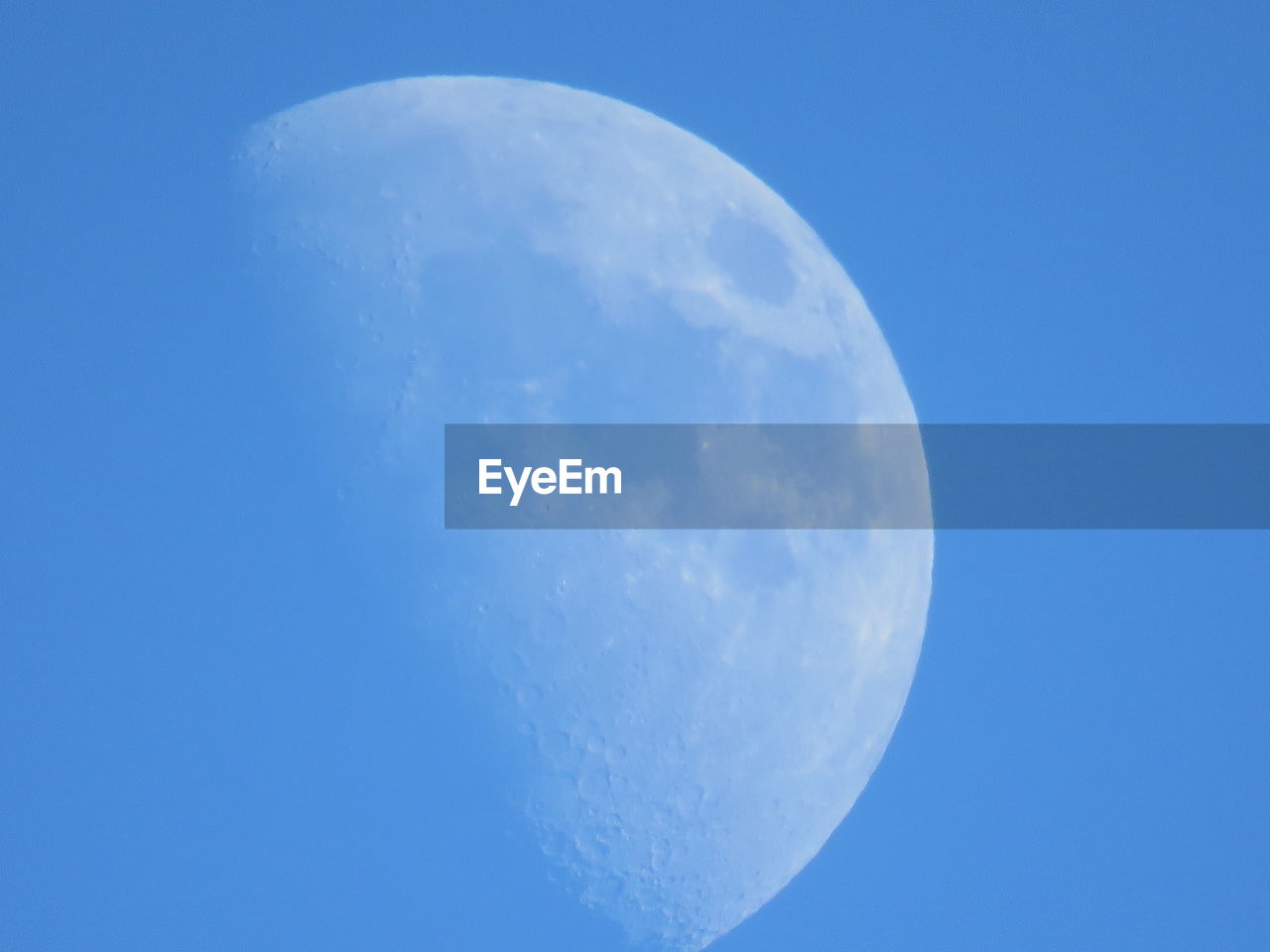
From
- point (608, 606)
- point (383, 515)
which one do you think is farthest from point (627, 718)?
point (383, 515)

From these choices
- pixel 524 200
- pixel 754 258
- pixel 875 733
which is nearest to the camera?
pixel 524 200

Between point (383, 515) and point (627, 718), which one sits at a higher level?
point (383, 515)

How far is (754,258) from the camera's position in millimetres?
3879

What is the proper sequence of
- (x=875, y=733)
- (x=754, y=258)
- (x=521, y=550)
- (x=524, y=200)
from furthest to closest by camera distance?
(x=875, y=733)
(x=754, y=258)
(x=524, y=200)
(x=521, y=550)

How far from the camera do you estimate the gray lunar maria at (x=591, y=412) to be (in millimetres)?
3381

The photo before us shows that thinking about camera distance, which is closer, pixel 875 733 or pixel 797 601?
pixel 797 601

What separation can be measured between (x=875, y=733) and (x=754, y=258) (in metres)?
1.68

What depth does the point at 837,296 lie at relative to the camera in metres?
4.25

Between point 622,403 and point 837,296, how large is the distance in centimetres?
118

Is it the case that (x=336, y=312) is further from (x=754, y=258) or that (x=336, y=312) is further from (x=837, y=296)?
(x=837, y=296)

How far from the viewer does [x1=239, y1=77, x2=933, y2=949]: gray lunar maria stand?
3.38m

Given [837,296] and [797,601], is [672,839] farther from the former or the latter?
[837,296]

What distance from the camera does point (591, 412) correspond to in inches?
134

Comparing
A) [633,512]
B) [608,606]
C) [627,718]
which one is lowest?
[627,718]
